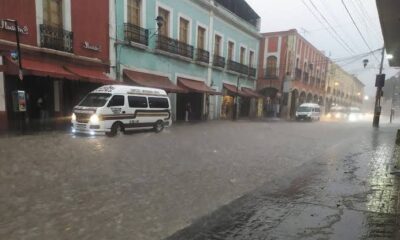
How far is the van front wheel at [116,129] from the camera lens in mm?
13070

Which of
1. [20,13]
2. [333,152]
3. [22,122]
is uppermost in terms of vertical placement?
[20,13]

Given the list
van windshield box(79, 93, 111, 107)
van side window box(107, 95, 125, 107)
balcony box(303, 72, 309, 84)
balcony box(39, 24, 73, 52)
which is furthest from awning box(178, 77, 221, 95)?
balcony box(303, 72, 309, 84)

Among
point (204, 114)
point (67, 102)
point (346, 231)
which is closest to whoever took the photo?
point (346, 231)

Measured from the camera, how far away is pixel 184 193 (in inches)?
249

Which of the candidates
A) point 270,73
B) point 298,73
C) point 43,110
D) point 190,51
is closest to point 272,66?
point 270,73

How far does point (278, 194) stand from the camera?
6449 millimetres

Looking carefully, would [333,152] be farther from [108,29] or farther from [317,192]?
[108,29]

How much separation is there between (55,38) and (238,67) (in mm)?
19620

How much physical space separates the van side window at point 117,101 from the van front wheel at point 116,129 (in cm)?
84

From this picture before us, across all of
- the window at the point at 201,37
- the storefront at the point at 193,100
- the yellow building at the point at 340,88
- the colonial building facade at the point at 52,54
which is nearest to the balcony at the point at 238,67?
the window at the point at 201,37

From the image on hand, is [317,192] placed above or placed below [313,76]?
below

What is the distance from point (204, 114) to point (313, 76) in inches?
1018

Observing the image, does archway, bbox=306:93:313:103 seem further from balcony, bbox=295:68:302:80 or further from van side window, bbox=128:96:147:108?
van side window, bbox=128:96:147:108

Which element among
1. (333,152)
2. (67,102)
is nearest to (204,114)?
(67,102)
